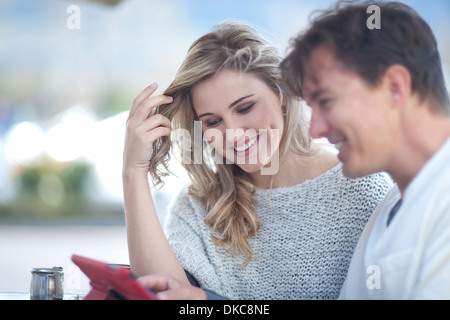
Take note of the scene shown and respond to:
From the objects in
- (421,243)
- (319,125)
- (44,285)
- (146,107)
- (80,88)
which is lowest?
(44,285)

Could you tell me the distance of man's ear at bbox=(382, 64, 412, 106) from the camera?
1.00 metres

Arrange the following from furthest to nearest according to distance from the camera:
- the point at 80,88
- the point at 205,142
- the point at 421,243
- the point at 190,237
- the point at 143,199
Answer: the point at 80,88
the point at 205,142
the point at 190,237
the point at 143,199
the point at 421,243

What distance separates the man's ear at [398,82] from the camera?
1.00 meters

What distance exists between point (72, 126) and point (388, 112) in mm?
8585

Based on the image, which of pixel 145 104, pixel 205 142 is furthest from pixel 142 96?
pixel 205 142

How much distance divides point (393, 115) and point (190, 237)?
0.88 metres

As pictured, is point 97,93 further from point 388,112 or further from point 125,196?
point 388,112

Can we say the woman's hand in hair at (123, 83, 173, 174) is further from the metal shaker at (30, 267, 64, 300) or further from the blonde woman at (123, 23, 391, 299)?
the metal shaker at (30, 267, 64, 300)

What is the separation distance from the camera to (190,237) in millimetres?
1700

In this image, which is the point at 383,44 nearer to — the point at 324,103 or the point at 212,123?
the point at 324,103

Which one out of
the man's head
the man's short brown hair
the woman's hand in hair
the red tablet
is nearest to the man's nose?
the man's head

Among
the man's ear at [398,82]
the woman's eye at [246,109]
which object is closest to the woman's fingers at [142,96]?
the woman's eye at [246,109]

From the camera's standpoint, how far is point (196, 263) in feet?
5.27

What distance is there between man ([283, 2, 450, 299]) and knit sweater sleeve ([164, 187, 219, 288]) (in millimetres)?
645
